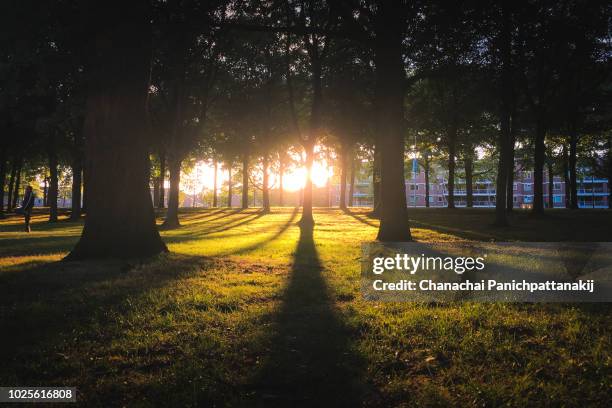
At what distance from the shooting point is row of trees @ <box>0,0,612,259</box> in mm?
8172

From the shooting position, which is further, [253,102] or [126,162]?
[253,102]

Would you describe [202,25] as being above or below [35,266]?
above

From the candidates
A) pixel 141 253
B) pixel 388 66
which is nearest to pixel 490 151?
pixel 388 66

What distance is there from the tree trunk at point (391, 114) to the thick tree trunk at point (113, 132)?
6.90 m

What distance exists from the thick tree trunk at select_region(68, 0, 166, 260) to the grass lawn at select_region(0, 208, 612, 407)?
6.69 ft

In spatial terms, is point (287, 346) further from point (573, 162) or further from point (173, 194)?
point (573, 162)

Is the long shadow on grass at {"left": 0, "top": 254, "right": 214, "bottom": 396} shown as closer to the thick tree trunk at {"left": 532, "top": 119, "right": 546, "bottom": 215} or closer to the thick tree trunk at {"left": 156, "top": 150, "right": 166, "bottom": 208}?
the thick tree trunk at {"left": 532, "top": 119, "right": 546, "bottom": 215}

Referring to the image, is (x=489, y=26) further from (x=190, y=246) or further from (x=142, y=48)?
(x=190, y=246)

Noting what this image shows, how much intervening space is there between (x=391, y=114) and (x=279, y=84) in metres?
18.3

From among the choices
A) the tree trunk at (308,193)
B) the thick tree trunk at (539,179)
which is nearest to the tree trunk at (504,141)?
the thick tree trunk at (539,179)

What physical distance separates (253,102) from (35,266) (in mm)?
22014

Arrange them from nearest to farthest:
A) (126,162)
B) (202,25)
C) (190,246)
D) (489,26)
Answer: (126,162), (202,25), (190,246), (489,26)

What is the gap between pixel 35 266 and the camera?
7.38 metres

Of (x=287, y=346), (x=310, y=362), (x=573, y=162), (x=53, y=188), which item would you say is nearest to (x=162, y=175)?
(x=53, y=188)
